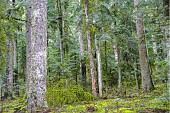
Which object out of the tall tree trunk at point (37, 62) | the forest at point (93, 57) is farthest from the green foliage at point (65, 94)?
the tall tree trunk at point (37, 62)

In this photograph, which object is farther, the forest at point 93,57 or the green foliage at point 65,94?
the green foliage at point 65,94

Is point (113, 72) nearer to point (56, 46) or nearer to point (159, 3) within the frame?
point (56, 46)

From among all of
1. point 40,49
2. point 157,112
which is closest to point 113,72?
point 40,49

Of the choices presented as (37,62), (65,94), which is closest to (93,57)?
(65,94)

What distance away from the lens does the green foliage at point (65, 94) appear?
8.16 metres

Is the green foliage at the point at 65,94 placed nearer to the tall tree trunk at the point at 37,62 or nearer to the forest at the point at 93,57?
the forest at the point at 93,57

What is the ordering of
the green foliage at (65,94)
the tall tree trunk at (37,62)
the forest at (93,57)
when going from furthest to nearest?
the green foliage at (65,94)
the tall tree trunk at (37,62)
the forest at (93,57)

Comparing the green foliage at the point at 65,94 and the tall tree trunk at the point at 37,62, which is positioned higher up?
the tall tree trunk at the point at 37,62

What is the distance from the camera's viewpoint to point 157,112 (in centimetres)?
512

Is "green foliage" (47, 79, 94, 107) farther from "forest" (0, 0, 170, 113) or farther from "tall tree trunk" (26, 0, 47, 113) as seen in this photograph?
"tall tree trunk" (26, 0, 47, 113)

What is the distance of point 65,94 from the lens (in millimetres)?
8398

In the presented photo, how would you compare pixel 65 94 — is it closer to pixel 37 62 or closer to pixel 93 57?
pixel 37 62

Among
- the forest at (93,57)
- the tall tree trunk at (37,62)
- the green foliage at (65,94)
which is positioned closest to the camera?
the forest at (93,57)

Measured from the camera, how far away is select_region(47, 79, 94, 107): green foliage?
816cm
